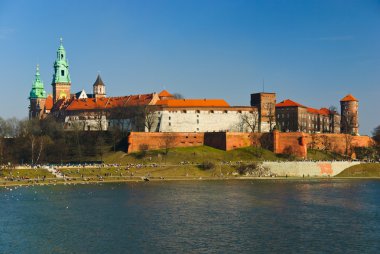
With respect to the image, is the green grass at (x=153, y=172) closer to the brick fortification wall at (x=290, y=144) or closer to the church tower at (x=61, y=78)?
the brick fortification wall at (x=290, y=144)

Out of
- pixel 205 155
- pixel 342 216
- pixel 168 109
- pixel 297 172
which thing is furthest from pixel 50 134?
Answer: pixel 342 216

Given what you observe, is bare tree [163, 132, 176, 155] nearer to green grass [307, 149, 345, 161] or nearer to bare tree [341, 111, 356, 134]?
green grass [307, 149, 345, 161]

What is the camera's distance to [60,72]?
384ft

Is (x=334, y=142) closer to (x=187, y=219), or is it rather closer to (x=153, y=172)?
(x=153, y=172)

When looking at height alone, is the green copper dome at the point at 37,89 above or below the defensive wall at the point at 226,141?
above

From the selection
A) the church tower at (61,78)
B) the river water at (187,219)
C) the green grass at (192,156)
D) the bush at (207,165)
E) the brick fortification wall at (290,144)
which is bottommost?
the river water at (187,219)

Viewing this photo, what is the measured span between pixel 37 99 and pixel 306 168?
64.7 meters

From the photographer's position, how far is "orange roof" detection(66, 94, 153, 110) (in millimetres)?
100688

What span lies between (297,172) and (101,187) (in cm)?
3030

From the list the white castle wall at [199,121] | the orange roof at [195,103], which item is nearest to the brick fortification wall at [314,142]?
the white castle wall at [199,121]

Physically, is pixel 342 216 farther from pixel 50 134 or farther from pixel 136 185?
pixel 50 134

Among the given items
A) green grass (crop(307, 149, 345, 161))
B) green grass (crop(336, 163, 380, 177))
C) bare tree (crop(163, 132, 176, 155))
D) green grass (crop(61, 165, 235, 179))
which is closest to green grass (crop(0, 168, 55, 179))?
green grass (crop(61, 165, 235, 179))

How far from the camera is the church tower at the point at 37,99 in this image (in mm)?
120062

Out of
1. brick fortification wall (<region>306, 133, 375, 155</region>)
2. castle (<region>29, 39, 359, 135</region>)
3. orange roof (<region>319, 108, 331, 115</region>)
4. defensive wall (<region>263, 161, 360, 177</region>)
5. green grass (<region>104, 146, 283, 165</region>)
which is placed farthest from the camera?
orange roof (<region>319, 108, 331, 115</region>)
